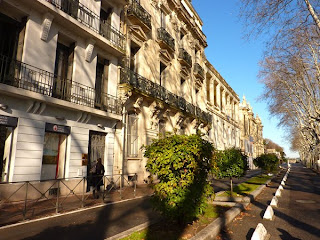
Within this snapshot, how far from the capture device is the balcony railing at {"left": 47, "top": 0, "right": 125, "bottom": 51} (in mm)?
10719

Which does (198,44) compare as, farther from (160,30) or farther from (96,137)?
(96,137)

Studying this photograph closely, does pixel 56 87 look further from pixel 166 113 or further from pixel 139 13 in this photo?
pixel 166 113

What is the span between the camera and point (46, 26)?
963 centimetres

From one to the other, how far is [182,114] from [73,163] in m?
11.5

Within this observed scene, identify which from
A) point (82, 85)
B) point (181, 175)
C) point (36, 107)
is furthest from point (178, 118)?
point (181, 175)

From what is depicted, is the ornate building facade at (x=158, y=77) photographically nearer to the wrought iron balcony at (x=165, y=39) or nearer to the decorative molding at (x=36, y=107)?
the wrought iron balcony at (x=165, y=39)

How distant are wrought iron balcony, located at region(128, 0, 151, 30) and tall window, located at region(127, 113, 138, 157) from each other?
6.83 metres

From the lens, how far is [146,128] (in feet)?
51.6

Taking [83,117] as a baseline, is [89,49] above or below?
above

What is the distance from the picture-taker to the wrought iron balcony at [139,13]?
1485cm

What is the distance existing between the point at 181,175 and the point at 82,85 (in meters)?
8.45

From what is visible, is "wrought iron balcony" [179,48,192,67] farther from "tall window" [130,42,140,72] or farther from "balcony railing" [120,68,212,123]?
"tall window" [130,42,140,72]

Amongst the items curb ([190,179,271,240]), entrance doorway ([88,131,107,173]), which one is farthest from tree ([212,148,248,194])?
entrance doorway ([88,131,107,173])

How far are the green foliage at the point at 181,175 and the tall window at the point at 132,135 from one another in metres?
9.44
